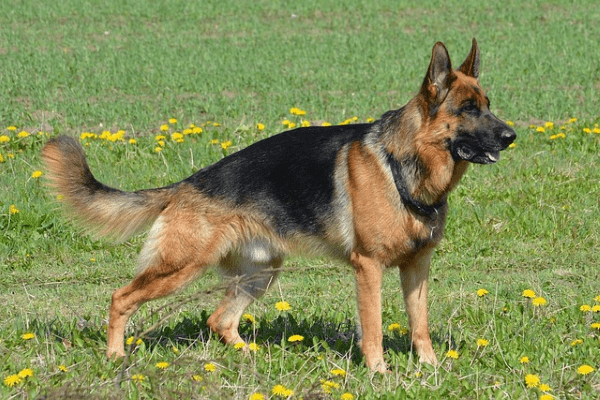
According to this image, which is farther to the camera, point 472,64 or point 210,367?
point 472,64

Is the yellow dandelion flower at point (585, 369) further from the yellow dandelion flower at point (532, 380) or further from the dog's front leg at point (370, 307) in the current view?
the dog's front leg at point (370, 307)

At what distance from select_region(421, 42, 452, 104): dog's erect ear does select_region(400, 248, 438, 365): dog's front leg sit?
3.15 feet

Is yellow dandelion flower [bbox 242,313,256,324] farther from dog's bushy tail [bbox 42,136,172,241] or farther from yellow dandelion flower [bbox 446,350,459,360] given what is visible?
yellow dandelion flower [bbox 446,350,459,360]

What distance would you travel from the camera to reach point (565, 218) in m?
7.68

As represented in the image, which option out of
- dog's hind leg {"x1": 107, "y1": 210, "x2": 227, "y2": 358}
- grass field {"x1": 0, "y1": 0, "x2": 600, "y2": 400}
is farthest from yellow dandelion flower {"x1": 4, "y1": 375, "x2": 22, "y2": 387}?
dog's hind leg {"x1": 107, "y1": 210, "x2": 227, "y2": 358}

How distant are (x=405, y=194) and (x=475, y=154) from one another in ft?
1.47

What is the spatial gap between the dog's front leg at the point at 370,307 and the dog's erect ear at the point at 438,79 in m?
A: 0.99

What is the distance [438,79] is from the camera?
15.8 ft

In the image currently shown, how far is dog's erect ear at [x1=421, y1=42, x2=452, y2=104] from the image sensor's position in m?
4.77

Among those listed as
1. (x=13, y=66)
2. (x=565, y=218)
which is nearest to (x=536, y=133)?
(x=565, y=218)

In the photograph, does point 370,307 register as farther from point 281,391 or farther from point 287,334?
point 281,391

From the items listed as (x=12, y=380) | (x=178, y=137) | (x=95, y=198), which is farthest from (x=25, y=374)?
(x=178, y=137)

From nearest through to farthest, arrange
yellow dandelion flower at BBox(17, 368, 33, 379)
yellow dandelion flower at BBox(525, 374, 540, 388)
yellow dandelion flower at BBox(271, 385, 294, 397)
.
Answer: yellow dandelion flower at BBox(271, 385, 294, 397), yellow dandelion flower at BBox(17, 368, 33, 379), yellow dandelion flower at BBox(525, 374, 540, 388)

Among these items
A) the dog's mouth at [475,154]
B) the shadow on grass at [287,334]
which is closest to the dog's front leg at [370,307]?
the shadow on grass at [287,334]
